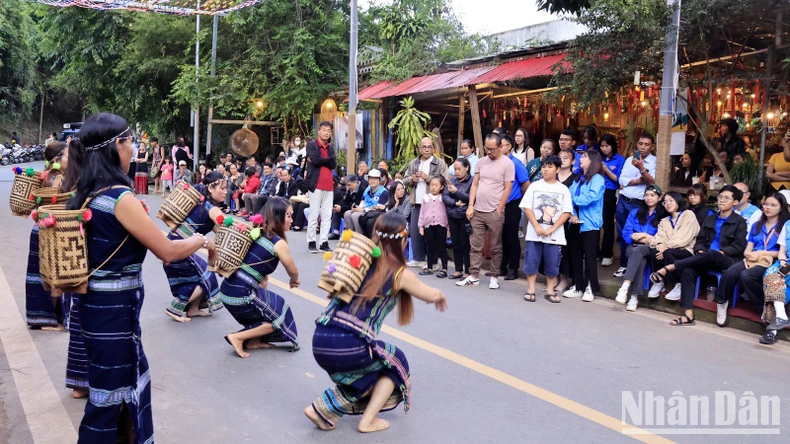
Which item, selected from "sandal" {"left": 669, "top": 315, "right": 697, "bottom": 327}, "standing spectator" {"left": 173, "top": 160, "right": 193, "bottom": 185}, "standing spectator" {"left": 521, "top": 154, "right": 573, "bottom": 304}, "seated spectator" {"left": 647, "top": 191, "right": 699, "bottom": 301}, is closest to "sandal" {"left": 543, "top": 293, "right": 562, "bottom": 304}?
"standing spectator" {"left": 521, "top": 154, "right": 573, "bottom": 304}

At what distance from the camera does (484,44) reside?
16.9 meters

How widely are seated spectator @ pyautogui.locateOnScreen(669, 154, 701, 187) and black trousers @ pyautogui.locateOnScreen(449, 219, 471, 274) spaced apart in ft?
10.9

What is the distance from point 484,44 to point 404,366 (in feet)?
46.4

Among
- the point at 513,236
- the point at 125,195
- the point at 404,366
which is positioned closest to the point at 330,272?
the point at 404,366

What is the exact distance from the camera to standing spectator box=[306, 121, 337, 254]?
1030 cm

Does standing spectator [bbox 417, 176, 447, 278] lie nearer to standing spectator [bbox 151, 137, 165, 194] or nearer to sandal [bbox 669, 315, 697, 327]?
sandal [bbox 669, 315, 697, 327]

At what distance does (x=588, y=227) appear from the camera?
7773 mm

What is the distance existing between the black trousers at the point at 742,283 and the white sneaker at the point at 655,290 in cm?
62

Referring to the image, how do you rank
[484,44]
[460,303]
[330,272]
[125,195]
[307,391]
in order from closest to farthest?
[125,195], [330,272], [307,391], [460,303], [484,44]

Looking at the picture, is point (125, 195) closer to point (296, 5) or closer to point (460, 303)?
point (460, 303)

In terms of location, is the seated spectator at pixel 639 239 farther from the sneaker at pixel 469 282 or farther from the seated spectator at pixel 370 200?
the seated spectator at pixel 370 200

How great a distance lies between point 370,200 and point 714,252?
222 inches

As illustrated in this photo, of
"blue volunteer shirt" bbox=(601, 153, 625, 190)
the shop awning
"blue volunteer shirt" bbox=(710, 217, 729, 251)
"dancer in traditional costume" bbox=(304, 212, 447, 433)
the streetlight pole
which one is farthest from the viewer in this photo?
the streetlight pole

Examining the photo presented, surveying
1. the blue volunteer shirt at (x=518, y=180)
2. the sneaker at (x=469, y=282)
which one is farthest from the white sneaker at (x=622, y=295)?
the blue volunteer shirt at (x=518, y=180)
